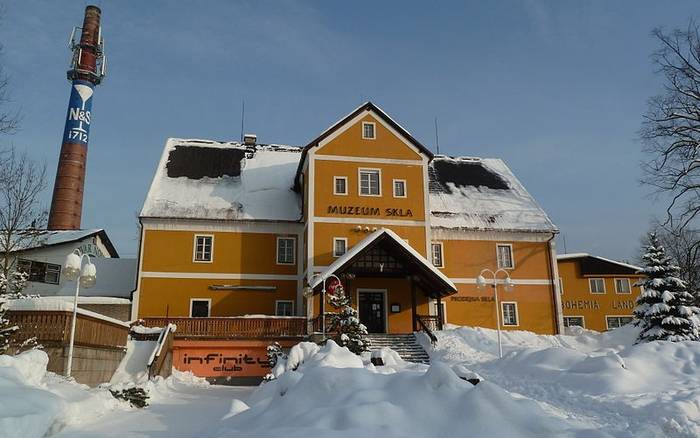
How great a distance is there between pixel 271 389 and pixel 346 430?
4502mm

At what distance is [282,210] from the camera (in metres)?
28.5

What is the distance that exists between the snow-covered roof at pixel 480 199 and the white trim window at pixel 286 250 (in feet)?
24.7

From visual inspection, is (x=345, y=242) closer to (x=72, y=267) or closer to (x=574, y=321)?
(x=72, y=267)

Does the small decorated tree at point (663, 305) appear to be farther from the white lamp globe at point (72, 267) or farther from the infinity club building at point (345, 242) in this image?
the white lamp globe at point (72, 267)

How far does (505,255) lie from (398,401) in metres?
24.2

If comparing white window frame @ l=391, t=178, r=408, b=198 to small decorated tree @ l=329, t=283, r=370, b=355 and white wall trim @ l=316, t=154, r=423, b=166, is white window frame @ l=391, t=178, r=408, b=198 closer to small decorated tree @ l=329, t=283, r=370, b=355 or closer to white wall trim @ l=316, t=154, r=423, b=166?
white wall trim @ l=316, t=154, r=423, b=166

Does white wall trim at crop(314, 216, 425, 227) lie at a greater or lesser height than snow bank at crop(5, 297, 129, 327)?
greater

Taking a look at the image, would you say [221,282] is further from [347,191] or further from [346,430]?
[346,430]

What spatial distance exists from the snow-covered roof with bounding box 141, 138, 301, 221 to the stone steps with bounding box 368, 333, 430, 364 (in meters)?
8.16

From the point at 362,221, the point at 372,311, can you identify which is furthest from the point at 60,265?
the point at 372,311

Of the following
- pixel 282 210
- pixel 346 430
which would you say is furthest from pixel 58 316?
pixel 282 210

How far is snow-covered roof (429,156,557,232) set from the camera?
2936 centimetres

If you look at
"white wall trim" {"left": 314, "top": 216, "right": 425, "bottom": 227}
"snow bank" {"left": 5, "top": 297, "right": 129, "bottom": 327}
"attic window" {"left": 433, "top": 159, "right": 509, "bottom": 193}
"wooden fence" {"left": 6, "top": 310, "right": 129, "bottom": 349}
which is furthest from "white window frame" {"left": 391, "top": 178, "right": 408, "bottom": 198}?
"snow bank" {"left": 5, "top": 297, "right": 129, "bottom": 327}

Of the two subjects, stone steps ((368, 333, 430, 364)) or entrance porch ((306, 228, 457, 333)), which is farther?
entrance porch ((306, 228, 457, 333))
